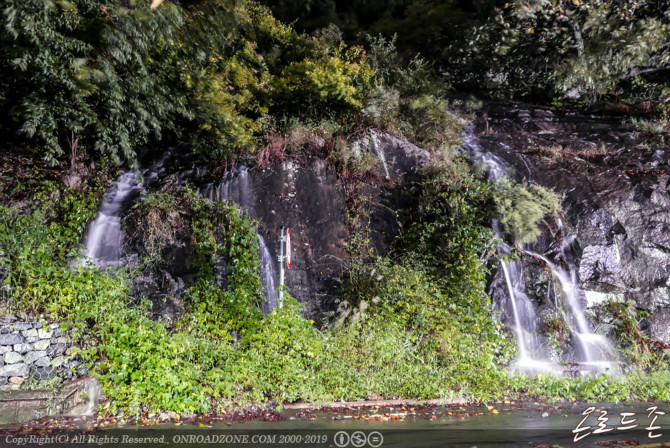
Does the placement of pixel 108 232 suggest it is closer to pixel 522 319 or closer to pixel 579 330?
pixel 522 319

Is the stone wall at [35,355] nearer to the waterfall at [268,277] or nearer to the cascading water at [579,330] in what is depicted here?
the waterfall at [268,277]

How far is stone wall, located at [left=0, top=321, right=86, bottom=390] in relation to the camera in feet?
22.9

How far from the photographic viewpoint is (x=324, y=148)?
12.2 metres

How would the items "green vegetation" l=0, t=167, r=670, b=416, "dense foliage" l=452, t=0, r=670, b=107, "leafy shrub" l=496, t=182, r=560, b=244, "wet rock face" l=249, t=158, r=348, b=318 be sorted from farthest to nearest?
"dense foliage" l=452, t=0, r=670, b=107
"leafy shrub" l=496, t=182, r=560, b=244
"wet rock face" l=249, t=158, r=348, b=318
"green vegetation" l=0, t=167, r=670, b=416

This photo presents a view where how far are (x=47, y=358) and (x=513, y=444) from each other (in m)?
6.71

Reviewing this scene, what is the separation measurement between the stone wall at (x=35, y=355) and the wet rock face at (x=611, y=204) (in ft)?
32.5

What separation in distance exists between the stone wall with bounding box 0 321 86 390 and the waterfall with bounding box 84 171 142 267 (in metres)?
2.02

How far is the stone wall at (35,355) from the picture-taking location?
22.9 feet

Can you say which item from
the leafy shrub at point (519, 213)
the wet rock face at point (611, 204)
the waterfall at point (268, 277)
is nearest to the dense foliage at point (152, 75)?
the waterfall at point (268, 277)

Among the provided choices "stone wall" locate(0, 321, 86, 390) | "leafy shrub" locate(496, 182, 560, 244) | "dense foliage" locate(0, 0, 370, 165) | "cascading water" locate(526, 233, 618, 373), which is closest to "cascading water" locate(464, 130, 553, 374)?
"leafy shrub" locate(496, 182, 560, 244)

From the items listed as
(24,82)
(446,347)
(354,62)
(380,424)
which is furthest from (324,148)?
(380,424)

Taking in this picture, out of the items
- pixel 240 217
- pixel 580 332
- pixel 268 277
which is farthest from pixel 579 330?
pixel 240 217

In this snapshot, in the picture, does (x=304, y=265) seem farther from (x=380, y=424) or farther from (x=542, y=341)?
(x=542, y=341)

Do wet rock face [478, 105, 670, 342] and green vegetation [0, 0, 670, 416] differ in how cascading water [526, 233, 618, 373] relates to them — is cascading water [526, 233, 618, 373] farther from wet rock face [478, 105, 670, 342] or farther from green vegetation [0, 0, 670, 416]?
green vegetation [0, 0, 670, 416]
